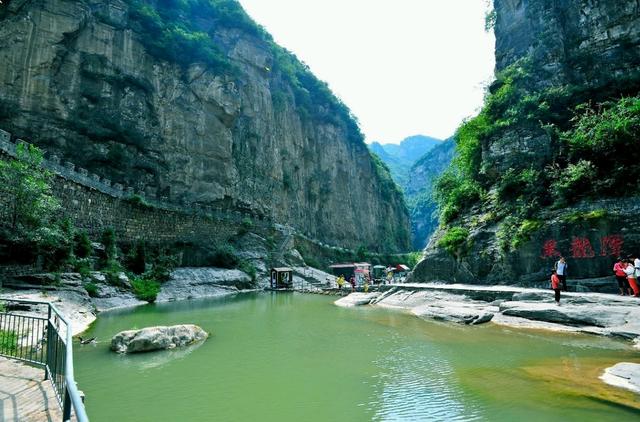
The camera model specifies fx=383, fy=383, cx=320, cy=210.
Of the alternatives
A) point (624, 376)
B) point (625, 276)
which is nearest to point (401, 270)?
point (625, 276)

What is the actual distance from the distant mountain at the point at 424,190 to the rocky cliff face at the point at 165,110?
7598 centimetres

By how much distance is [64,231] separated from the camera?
2062 cm

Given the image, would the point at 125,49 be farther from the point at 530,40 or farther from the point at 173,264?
the point at 530,40

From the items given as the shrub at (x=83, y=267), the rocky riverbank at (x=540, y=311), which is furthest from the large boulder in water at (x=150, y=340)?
the shrub at (x=83, y=267)

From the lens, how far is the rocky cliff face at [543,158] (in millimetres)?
15977

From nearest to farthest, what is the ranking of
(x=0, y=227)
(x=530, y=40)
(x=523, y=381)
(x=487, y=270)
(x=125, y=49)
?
1. (x=523, y=381)
2. (x=0, y=227)
3. (x=487, y=270)
4. (x=530, y=40)
5. (x=125, y=49)

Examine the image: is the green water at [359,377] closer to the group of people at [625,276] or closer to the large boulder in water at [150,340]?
the large boulder in water at [150,340]

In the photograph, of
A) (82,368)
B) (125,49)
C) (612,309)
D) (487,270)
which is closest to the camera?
(82,368)

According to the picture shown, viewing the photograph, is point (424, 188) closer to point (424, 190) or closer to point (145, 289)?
point (424, 190)

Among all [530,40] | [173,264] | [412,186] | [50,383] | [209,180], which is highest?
[412,186]

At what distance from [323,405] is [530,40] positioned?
29.1 m

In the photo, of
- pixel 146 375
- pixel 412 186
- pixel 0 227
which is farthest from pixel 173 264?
pixel 412 186

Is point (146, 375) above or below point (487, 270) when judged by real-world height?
below

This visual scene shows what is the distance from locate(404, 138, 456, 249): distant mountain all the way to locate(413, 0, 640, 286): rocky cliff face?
98856 millimetres
